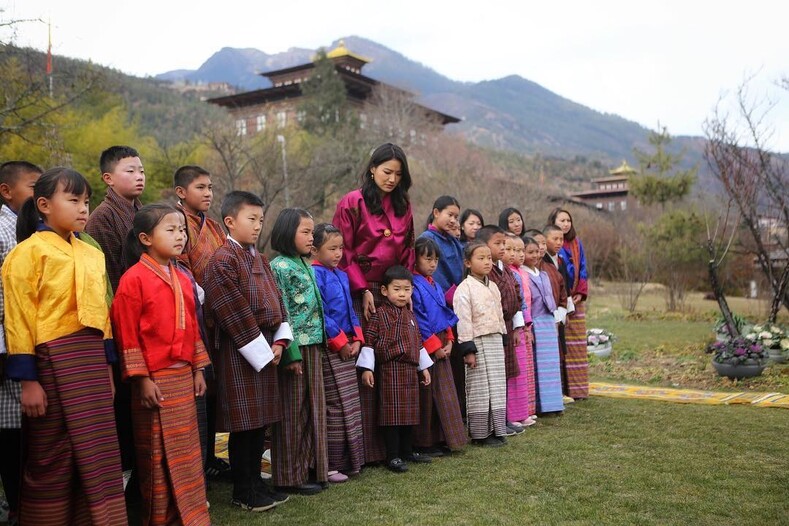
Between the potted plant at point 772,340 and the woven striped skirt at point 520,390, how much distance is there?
14.0 feet

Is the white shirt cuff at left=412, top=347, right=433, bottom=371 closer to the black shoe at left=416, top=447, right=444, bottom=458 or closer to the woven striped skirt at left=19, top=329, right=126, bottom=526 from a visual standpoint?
the black shoe at left=416, top=447, right=444, bottom=458

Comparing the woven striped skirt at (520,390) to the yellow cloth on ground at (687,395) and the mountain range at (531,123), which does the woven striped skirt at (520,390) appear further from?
the mountain range at (531,123)

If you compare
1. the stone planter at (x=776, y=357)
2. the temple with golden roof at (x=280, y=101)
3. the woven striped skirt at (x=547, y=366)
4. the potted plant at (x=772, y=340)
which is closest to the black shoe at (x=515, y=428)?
the woven striped skirt at (x=547, y=366)

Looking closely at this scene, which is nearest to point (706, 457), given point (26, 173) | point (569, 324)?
point (569, 324)

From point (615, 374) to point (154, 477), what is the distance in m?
7.34

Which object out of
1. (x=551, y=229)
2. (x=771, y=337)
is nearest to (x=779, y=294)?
(x=771, y=337)

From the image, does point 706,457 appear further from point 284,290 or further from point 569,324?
point 284,290

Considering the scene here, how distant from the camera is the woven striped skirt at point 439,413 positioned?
181 inches

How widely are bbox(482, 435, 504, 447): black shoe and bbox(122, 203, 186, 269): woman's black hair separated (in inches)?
114

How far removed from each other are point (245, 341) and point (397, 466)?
1.48 meters

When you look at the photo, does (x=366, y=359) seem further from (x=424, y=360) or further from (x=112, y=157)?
(x=112, y=157)

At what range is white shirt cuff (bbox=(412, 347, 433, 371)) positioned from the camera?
444cm

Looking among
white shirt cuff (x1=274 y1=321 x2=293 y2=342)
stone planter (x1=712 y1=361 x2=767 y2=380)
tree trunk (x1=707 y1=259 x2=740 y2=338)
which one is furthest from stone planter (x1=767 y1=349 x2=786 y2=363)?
white shirt cuff (x1=274 y1=321 x2=293 y2=342)

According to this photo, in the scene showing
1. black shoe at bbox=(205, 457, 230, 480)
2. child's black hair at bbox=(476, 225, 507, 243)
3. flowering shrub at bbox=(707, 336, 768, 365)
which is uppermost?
child's black hair at bbox=(476, 225, 507, 243)
